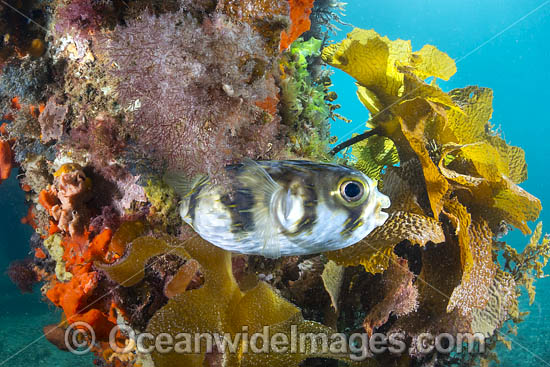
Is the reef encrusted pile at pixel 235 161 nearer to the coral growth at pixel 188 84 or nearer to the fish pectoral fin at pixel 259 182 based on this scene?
the coral growth at pixel 188 84

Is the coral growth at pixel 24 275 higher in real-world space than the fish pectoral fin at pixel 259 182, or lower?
lower

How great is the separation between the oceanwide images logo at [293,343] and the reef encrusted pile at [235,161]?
29 mm

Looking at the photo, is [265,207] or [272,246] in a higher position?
[265,207]

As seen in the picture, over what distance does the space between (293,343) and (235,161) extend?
127 cm

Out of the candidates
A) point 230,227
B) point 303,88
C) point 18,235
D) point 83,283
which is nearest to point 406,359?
point 230,227

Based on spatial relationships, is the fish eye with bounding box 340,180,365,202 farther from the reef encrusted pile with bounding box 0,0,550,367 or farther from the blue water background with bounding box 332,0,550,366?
the blue water background with bounding box 332,0,550,366

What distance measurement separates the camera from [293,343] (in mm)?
2025

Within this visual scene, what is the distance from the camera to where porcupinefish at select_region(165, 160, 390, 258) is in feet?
4.93

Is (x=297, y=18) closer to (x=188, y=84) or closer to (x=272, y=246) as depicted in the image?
(x=188, y=84)

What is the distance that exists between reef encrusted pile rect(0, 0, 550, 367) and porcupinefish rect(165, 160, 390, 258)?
8.2 inches

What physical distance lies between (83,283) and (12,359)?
21.5 ft

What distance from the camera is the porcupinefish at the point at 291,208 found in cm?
150

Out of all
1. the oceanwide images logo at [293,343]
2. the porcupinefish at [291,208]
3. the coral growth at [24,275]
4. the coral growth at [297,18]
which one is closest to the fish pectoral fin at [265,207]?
the porcupinefish at [291,208]

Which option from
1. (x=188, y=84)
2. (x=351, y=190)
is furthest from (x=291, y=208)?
(x=188, y=84)
